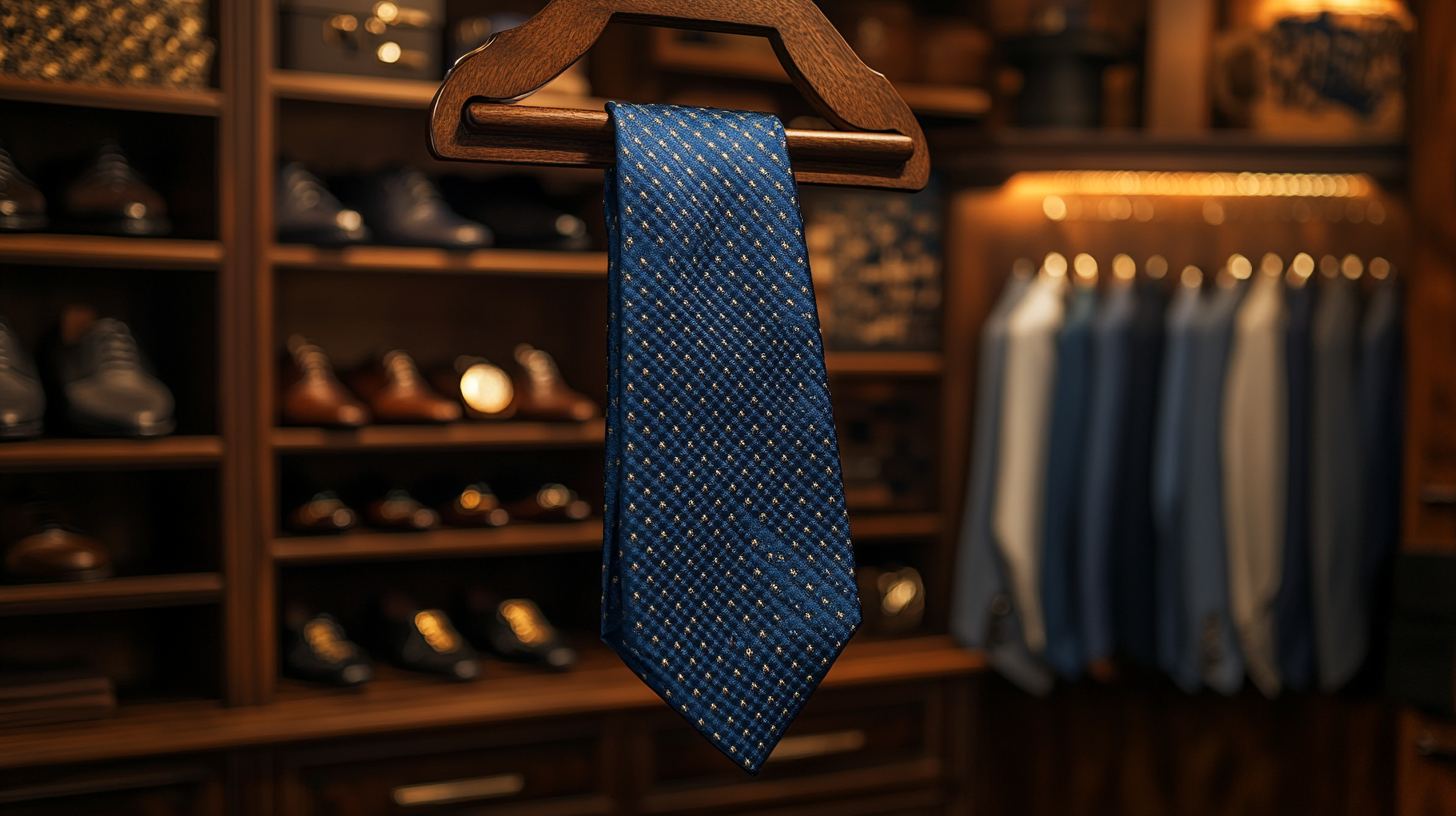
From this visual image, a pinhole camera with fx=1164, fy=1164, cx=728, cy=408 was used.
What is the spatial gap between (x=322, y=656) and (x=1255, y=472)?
1714 millimetres

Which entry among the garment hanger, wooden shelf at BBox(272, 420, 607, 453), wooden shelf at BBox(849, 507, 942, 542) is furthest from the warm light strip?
the garment hanger

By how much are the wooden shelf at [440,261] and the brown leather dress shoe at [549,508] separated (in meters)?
0.40

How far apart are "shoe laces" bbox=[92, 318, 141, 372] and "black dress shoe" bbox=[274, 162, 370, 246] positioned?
0.29 m

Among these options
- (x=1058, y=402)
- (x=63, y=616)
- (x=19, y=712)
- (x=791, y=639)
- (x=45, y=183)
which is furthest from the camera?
(x=1058, y=402)

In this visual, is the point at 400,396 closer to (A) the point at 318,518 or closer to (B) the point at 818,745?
(A) the point at 318,518

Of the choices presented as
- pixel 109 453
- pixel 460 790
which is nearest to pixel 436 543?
pixel 460 790

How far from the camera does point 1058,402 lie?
2262 millimetres

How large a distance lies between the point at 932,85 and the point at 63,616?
194 centimetres

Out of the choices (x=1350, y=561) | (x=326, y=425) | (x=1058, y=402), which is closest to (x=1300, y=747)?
(x=1350, y=561)

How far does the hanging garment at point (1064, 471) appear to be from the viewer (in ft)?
7.38

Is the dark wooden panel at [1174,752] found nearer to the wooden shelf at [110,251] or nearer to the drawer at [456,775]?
the drawer at [456,775]

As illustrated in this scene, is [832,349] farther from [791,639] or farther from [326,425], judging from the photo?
[791,639]

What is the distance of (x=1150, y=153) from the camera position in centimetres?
225

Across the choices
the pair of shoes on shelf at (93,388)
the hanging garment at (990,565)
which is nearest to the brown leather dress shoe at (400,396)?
the pair of shoes on shelf at (93,388)
